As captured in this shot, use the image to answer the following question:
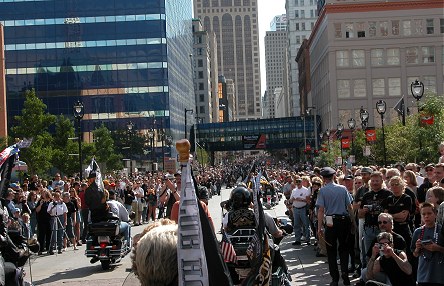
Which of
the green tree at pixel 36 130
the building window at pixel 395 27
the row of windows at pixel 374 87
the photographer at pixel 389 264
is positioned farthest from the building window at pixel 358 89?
the photographer at pixel 389 264

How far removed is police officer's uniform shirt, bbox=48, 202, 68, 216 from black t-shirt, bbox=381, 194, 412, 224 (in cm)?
1062

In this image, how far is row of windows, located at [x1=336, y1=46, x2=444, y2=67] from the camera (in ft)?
271

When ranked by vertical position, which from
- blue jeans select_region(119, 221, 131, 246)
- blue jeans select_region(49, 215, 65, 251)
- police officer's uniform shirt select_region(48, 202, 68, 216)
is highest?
police officer's uniform shirt select_region(48, 202, 68, 216)

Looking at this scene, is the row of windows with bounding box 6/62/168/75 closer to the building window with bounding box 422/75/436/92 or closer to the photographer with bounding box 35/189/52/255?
the building window with bounding box 422/75/436/92

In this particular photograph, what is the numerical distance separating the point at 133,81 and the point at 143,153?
9294 millimetres

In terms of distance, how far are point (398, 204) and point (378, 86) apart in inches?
2935

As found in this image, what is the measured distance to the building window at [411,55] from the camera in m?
82.8

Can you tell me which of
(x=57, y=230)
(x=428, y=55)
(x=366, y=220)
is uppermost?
(x=428, y=55)

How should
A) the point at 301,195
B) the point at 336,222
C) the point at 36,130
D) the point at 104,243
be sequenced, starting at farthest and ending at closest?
the point at 36,130 < the point at 301,195 < the point at 104,243 < the point at 336,222

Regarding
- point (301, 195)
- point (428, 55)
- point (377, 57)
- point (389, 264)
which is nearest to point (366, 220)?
point (389, 264)

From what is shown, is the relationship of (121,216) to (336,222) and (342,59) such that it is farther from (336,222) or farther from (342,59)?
(342,59)

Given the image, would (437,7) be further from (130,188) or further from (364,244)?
(364,244)

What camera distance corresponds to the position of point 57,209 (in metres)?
19.1

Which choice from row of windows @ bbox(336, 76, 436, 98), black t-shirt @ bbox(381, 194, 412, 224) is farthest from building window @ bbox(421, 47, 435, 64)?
black t-shirt @ bbox(381, 194, 412, 224)
